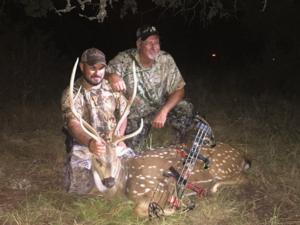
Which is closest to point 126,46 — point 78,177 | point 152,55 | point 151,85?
point 151,85

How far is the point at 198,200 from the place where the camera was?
4.05 meters

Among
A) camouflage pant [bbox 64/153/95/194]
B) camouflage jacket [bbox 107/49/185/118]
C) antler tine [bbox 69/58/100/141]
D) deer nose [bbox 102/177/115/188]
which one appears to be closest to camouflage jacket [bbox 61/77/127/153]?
camouflage pant [bbox 64/153/95/194]

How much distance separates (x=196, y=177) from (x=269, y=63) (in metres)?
7.29

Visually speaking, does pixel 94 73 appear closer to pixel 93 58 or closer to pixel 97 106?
pixel 93 58

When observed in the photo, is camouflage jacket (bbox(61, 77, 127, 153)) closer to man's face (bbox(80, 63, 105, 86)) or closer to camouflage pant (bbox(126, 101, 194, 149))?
man's face (bbox(80, 63, 105, 86))

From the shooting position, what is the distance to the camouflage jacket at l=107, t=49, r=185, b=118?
16.1 feet

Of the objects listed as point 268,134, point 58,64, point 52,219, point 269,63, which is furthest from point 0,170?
point 269,63

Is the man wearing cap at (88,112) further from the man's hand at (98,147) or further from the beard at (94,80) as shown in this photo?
the man's hand at (98,147)

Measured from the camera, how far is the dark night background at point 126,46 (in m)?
8.69

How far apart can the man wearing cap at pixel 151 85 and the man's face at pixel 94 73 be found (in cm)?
72

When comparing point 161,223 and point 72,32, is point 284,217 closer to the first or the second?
point 161,223

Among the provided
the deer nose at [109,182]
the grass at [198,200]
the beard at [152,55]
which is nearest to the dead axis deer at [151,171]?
the deer nose at [109,182]

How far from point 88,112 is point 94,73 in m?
0.31

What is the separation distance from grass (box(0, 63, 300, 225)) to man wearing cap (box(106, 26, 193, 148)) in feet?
1.26
